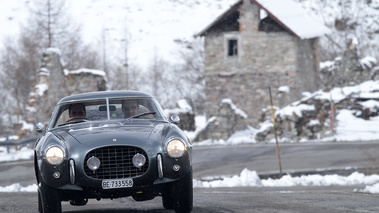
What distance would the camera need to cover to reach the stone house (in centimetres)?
4394

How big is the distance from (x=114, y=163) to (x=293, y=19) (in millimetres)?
38987

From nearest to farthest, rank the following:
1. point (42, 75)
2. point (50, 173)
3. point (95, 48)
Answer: point (50, 173), point (42, 75), point (95, 48)

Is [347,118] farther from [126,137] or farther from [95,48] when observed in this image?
[95,48]

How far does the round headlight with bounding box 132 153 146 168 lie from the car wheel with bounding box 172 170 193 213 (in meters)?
0.50

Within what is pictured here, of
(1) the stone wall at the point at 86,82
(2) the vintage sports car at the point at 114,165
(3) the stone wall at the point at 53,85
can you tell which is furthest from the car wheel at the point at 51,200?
(3) the stone wall at the point at 53,85

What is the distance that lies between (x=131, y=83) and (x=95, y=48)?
12.6 m

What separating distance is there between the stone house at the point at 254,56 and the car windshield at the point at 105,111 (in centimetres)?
3444

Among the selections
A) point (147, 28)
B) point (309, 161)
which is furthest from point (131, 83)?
point (309, 161)

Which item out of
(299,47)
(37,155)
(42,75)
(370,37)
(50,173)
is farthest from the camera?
(370,37)

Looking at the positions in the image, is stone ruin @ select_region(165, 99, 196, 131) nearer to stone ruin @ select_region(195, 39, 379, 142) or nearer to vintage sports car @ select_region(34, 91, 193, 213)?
stone ruin @ select_region(195, 39, 379, 142)

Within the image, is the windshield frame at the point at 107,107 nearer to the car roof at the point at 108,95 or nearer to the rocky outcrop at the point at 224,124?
the car roof at the point at 108,95

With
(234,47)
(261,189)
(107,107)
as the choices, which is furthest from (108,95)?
(234,47)

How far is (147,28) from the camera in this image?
103938mm

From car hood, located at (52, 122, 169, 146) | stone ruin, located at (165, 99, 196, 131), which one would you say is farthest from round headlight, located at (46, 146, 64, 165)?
stone ruin, located at (165, 99, 196, 131)
